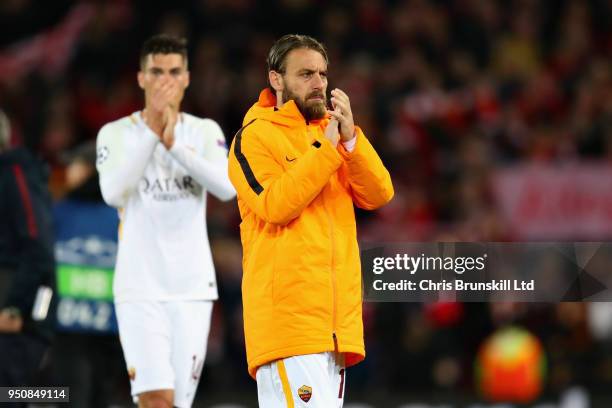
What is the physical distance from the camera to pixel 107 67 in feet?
46.7

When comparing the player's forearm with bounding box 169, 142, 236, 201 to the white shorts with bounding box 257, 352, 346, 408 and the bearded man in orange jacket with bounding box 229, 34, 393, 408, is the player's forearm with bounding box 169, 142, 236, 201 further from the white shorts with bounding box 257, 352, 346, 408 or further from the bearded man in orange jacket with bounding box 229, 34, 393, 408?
the white shorts with bounding box 257, 352, 346, 408

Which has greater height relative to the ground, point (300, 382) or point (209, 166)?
point (209, 166)

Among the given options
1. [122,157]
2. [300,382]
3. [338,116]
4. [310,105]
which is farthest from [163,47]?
[300,382]

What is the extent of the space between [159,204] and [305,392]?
1833mm

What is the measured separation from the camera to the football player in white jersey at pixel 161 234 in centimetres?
632

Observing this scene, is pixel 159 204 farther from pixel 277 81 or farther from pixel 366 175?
pixel 366 175

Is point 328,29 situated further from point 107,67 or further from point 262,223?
point 262,223

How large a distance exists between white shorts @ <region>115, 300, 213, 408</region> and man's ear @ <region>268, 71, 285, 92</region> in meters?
1.56

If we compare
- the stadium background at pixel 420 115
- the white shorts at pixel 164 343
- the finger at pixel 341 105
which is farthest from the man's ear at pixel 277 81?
the stadium background at pixel 420 115

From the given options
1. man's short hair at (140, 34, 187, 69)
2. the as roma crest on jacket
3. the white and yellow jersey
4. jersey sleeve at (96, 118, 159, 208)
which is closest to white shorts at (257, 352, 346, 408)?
the as roma crest on jacket

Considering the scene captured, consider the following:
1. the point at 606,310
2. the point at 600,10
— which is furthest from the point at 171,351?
the point at 600,10

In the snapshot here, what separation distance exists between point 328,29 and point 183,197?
316 inches

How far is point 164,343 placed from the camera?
20.8 ft

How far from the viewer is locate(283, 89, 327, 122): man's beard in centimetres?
523
